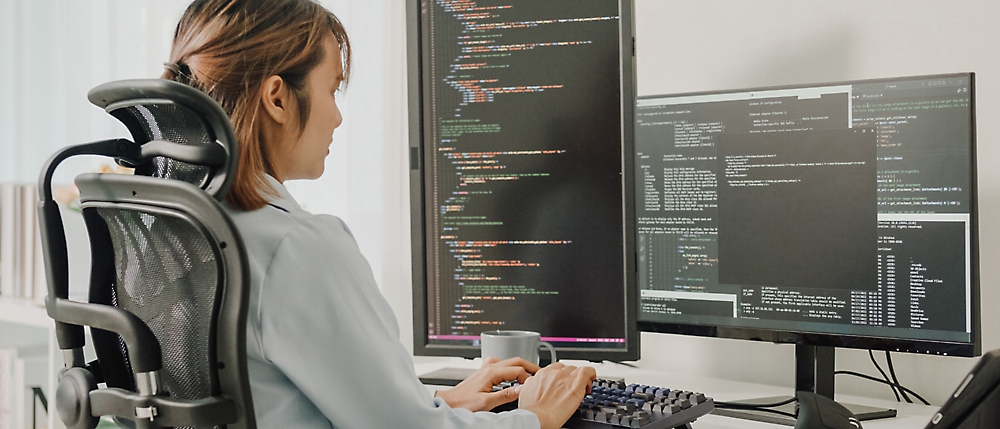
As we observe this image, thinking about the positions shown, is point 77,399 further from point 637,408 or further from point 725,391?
point 725,391

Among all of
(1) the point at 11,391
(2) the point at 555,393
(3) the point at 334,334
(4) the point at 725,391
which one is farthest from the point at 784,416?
Result: (1) the point at 11,391

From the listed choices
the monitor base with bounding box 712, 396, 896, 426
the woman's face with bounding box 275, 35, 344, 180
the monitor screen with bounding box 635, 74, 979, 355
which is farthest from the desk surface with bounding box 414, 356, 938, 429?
the woman's face with bounding box 275, 35, 344, 180

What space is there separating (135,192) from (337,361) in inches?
9.5

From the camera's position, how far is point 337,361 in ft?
2.56

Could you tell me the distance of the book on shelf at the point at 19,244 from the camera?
2053 millimetres

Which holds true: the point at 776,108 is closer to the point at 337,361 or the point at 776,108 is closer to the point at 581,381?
the point at 581,381

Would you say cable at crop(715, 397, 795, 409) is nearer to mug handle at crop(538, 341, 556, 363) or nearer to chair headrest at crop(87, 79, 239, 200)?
mug handle at crop(538, 341, 556, 363)

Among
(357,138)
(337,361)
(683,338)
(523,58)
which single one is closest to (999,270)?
(683,338)

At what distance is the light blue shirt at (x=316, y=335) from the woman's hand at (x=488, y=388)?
237mm

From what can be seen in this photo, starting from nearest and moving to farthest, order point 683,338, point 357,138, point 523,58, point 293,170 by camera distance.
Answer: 1. point 293,170
2. point 523,58
3. point 683,338
4. point 357,138

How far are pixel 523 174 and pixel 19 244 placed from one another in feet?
4.73

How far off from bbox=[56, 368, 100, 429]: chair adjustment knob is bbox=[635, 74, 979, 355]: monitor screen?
875 mm

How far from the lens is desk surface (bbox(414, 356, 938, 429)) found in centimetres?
115

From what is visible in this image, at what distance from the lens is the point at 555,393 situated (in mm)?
1016
